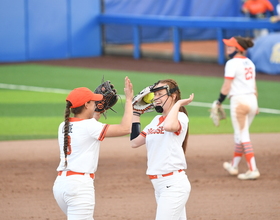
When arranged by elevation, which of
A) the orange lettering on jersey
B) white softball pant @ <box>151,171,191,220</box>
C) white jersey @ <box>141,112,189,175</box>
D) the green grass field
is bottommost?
the green grass field

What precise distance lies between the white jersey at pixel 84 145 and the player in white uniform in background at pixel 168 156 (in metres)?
0.46

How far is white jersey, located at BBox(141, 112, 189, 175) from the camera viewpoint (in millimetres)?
A: 4344

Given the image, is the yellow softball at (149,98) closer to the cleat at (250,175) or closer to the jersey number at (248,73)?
the jersey number at (248,73)

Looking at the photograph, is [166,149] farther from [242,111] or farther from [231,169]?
[231,169]

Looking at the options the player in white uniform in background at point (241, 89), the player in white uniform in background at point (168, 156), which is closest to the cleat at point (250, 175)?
the player in white uniform in background at point (241, 89)

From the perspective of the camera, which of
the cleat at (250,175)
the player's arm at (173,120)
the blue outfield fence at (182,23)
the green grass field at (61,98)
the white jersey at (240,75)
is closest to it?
the player's arm at (173,120)

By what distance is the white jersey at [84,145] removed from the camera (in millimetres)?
4219

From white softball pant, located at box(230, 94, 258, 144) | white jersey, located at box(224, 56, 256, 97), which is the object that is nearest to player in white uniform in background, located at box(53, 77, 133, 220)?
white jersey, located at box(224, 56, 256, 97)

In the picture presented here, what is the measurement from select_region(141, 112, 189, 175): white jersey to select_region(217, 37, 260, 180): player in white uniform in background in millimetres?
2876

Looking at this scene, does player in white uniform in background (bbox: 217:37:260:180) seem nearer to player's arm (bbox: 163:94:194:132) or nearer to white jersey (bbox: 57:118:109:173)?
player's arm (bbox: 163:94:194:132)

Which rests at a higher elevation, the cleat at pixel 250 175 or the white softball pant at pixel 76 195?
the white softball pant at pixel 76 195

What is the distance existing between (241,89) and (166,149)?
10.2 ft

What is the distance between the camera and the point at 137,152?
8969 mm

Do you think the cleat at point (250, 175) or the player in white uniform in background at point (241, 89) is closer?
the player in white uniform in background at point (241, 89)
